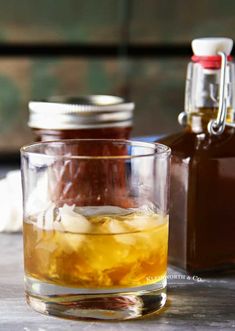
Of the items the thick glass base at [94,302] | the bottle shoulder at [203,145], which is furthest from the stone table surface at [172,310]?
the bottle shoulder at [203,145]

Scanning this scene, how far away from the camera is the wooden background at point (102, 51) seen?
1.65 m

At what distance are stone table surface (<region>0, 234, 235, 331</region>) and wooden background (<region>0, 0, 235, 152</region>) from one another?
3.08 ft

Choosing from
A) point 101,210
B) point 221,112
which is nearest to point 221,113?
point 221,112

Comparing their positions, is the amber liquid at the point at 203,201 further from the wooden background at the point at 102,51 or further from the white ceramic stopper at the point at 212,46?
the wooden background at the point at 102,51

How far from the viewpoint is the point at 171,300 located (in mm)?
677

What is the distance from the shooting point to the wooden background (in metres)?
1.65

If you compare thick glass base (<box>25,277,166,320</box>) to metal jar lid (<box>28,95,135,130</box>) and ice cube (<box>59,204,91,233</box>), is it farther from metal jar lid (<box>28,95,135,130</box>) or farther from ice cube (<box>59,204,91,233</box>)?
metal jar lid (<box>28,95,135,130</box>)

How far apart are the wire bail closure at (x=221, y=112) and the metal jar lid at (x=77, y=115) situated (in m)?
0.19

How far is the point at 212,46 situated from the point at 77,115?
0.22 meters

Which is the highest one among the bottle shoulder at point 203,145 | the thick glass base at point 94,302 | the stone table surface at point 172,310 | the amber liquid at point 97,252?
the bottle shoulder at point 203,145

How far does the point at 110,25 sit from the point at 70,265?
1.10 m

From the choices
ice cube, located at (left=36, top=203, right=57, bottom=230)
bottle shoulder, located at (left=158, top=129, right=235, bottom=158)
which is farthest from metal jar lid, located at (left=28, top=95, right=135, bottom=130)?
ice cube, located at (left=36, top=203, right=57, bottom=230)

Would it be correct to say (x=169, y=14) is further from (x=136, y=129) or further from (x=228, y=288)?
(x=228, y=288)

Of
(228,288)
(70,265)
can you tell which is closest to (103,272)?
(70,265)
